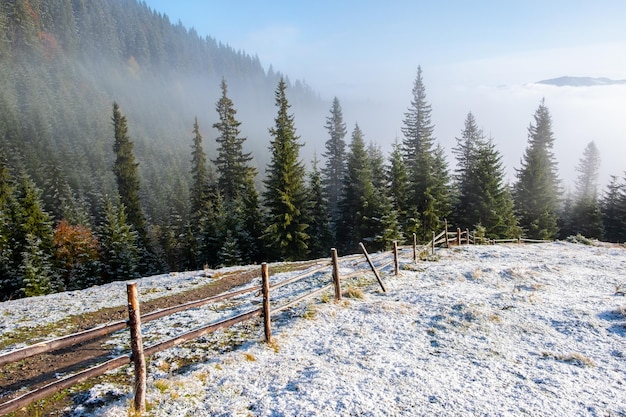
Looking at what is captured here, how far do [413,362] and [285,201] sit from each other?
94.2 feet

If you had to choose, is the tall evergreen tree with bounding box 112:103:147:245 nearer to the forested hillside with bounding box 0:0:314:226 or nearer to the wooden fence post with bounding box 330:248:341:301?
the forested hillside with bounding box 0:0:314:226

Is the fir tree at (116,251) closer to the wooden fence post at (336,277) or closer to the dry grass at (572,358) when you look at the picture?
the wooden fence post at (336,277)

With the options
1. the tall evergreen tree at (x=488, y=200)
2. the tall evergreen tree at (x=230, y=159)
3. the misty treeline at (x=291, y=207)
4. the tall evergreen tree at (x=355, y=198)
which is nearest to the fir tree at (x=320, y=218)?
the misty treeline at (x=291, y=207)

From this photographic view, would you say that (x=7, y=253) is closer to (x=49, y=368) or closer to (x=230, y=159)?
Result: (x=230, y=159)

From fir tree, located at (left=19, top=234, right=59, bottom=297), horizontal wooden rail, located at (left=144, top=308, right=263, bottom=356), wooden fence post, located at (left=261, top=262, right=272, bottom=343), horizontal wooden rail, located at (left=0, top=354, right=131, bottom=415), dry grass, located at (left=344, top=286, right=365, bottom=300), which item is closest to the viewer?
horizontal wooden rail, located at (left=0, top=354, right=131, bottom=415)

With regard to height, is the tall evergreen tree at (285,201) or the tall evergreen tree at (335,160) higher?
the tall evergreen tree at (335,160)

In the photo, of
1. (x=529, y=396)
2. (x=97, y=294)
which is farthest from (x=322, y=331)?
(x=97, y=294)

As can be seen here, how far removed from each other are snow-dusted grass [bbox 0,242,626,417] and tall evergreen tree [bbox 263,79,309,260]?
2294cm

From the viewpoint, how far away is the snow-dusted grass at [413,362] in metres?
6.54

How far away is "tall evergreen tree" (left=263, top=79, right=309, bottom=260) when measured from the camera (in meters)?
36.4

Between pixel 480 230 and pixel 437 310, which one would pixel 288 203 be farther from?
pixel 437 310

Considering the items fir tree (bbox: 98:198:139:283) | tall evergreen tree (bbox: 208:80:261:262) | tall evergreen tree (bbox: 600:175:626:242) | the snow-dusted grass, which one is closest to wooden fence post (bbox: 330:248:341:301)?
the snow-dusted grass

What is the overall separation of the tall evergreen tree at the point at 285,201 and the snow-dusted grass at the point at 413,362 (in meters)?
22.9

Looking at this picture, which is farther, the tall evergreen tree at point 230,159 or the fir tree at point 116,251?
the tall evergreen tree at point 230,159
